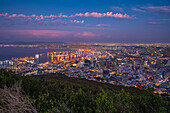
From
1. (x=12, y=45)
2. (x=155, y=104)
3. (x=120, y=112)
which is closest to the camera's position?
(x=120, y=112)

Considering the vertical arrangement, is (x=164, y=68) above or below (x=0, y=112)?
below

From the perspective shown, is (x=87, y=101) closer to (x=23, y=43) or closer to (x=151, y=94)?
(x=151, y=94)

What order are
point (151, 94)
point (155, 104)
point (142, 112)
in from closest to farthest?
A: point (142, 112) → point (155, 104) → point (151, 94)

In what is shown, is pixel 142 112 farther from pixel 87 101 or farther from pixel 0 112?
pixel 0 112

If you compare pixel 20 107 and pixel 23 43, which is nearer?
pixel 20 107

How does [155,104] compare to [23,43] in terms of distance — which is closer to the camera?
[155,104]

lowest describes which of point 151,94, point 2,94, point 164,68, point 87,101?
point 164,68

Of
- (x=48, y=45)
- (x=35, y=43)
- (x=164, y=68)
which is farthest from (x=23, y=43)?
(x=164, y=68)

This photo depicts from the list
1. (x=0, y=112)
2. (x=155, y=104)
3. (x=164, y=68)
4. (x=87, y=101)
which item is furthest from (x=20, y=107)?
(x=164, y=68)

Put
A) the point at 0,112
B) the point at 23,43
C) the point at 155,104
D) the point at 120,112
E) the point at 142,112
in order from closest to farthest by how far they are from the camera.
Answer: the point at 0,112 → the point at 120,112 → the point at 142,112 → the point at 155,104 → the point at 23,43
